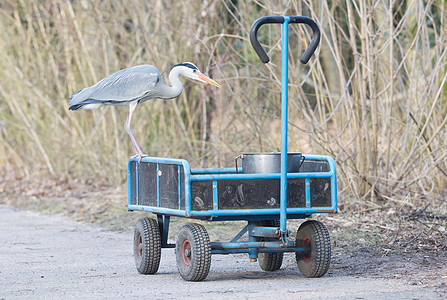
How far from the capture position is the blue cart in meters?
5.23

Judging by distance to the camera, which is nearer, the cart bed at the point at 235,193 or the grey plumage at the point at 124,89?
the cart bed at the point at 235,193

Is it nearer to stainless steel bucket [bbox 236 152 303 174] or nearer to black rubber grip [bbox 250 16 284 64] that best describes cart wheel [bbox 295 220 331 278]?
stainless steel bucket [bbox 236 152 303 174]

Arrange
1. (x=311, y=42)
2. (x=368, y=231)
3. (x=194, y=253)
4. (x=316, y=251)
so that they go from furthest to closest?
1. (x=368, y=231)
2. (x=311, y=42)
3. (x=316, y=251)
4. (x=194, y=253)

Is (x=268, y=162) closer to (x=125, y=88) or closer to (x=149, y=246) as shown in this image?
(x=149, y=246)

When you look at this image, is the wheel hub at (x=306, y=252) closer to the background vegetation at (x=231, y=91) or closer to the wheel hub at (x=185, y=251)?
the wheel hub at (x=185, y=251)

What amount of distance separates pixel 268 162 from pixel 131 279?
51.1 inches

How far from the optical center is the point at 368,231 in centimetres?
743

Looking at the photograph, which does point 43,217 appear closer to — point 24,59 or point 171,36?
point 171,36

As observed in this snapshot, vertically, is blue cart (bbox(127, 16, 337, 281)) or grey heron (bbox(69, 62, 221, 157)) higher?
grey heron (bbox(69, 62, 221, 157))

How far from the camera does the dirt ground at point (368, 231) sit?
570 centimetres

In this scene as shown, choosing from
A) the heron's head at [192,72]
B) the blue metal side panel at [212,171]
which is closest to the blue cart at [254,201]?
the blue metal side panel at [212,171]

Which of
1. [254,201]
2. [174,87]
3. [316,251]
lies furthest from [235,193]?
[174,87]

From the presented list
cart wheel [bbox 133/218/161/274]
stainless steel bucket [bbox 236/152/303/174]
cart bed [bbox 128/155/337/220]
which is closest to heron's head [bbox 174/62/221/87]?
stainless steel bucket [bbox 236/152/303/174]

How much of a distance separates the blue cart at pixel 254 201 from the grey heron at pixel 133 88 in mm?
843
